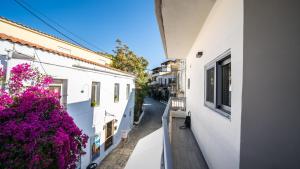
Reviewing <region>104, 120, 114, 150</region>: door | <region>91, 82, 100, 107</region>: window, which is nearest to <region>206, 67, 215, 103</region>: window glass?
<region>91, 82, 100, 107</region>: window

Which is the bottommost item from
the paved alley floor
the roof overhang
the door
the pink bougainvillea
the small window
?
the paved alley floor

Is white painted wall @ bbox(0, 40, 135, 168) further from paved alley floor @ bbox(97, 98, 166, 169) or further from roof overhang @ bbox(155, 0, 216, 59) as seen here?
roof overhang @ bbox(155, 0, 216, 59)

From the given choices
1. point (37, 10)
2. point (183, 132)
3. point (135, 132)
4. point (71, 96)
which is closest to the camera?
point (183, 132)

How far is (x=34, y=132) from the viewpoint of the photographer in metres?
2.46

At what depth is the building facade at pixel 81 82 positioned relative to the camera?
A: 14.8 ft

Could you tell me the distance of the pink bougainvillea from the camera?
228cm

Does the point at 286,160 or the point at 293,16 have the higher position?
the point at 293,16

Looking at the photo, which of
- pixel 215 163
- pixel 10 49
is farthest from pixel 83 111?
pixel 215 163

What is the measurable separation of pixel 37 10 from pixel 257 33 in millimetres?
13330

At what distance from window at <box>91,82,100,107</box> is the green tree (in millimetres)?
9735

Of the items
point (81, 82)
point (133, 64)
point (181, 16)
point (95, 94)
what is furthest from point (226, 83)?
point (133, 64)

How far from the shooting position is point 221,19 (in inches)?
102

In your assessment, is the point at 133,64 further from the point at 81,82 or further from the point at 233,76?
the point at 233,76

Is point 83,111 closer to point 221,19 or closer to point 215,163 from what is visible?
point 215,163
